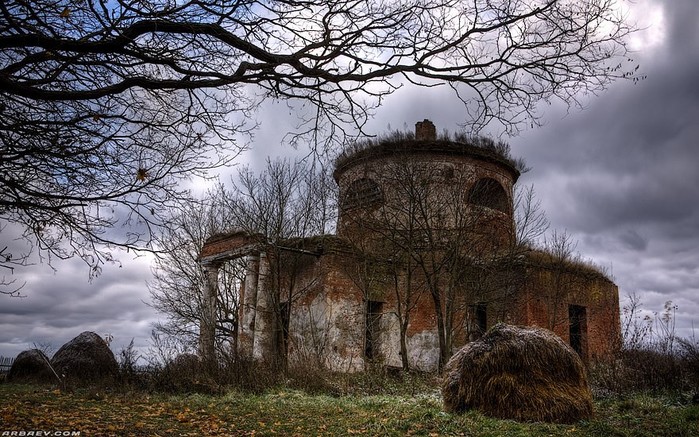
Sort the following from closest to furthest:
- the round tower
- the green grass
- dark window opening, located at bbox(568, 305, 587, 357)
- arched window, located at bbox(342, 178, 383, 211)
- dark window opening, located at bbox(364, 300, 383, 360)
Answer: the green grass → the round tower → arched window, located at bbox(342, 178, 383, 211) → dark window opening, located at bbox(364, 300, 383, 360) → dark window opening, located at bbox(568, 305, 587, 357)

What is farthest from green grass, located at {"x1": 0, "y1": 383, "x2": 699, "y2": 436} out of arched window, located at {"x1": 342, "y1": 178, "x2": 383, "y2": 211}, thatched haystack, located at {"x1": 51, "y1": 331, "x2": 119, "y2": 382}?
arched window, located at {"x1": 342, "y1": 178, "x2": 383, "y2": 211}

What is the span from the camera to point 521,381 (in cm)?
789

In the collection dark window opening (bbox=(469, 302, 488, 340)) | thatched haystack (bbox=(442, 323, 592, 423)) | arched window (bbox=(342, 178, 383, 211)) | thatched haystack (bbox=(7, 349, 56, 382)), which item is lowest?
thatched haystack (bbox=(7, 349, 56, 382))

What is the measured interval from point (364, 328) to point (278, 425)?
10.6 m

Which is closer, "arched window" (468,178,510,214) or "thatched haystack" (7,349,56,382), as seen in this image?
"thatched haystack" (7,349,56,382)

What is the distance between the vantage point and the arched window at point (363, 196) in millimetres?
18703

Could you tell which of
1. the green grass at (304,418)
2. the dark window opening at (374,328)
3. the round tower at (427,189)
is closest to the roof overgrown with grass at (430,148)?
the round tower at (427,189)

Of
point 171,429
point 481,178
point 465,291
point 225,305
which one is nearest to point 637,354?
point 465,291

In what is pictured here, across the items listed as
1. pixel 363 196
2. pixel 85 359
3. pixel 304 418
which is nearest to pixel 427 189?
pixel 363 196

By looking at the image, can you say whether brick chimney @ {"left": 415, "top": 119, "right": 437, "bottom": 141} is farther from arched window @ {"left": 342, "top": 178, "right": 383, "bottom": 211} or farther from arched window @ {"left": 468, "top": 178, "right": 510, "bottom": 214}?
arched window @ {"left": 342, "top": 178, "right": 383, "bottom": 211}

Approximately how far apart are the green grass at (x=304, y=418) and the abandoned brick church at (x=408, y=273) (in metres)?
6.15

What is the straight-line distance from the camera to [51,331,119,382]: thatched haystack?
15.0 metres

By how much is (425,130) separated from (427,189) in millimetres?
6275

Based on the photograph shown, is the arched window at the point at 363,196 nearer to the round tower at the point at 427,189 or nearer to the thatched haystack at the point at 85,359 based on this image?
the round tower at the point at 427,189
